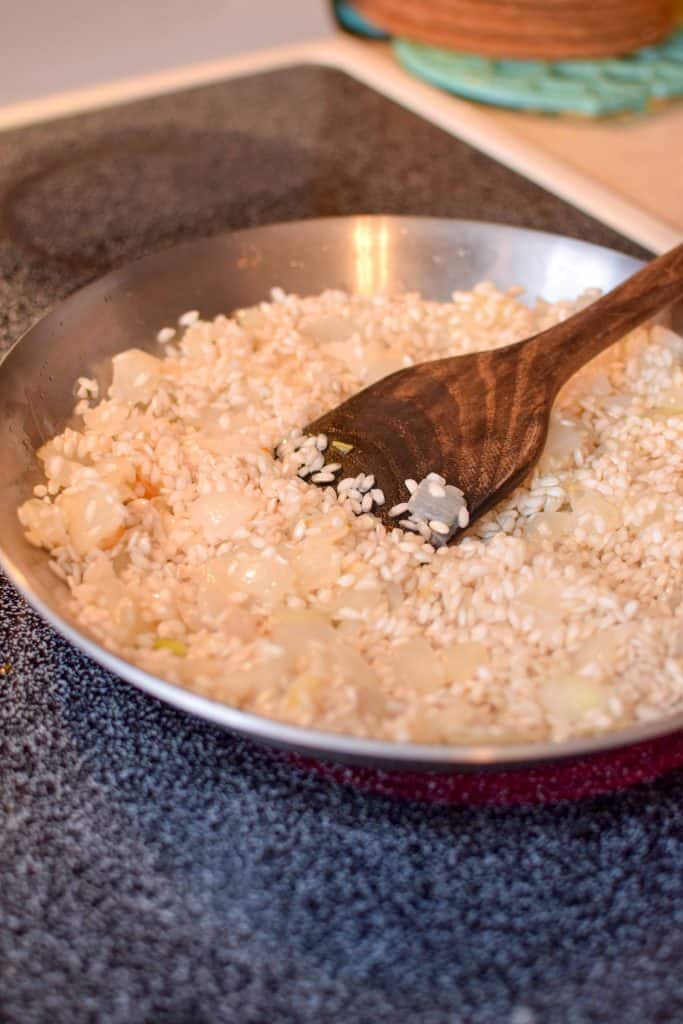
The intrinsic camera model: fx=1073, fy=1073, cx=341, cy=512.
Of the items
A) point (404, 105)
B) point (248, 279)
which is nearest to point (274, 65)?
point (404, 105)

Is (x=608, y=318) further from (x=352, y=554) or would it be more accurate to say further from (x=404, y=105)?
(x=404, y=105)

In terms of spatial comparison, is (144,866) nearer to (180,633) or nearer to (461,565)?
(180,633)

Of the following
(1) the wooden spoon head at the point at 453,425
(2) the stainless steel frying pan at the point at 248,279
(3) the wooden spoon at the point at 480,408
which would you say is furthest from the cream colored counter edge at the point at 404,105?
(1) the wooden spoon head at the point at 453,425

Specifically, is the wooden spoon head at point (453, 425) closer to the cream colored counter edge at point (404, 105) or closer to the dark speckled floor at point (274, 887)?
the dark speckled floor at point (274, 887)

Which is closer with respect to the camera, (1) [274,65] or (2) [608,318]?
(2) [608,318]

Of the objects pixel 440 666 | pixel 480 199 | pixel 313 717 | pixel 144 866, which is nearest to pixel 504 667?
pixel 440 666

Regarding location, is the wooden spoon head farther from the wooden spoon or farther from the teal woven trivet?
the teal woven trivet
